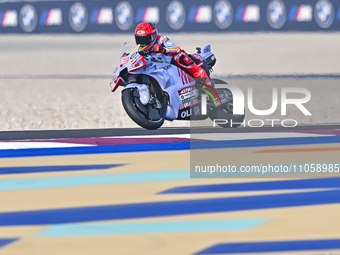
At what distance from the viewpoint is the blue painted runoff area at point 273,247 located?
4086mm

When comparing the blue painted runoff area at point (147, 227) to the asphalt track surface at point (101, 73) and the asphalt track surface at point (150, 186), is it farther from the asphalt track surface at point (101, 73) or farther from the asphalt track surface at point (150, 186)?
the asphalt track surface at point (101, 73)

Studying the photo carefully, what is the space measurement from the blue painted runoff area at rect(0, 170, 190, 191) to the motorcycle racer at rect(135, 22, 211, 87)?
2406mm

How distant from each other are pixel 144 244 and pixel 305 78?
11669 mm

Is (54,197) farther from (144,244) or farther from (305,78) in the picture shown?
(305,78)

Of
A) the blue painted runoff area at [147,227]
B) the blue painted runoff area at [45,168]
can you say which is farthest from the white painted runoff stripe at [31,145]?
the blue painted runoff area at [147,227]

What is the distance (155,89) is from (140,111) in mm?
360

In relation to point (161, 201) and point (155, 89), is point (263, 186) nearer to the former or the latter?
point (161, 201)

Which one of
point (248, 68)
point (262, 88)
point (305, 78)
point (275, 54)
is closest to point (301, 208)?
point (262, 88)

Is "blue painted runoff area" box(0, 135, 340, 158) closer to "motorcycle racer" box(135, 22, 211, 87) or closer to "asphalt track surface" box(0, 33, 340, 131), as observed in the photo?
"motorcycle racer" box(135, 22, 211, 87)

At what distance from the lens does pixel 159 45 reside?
26.6ft

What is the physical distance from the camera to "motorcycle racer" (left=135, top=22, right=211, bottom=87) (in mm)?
8039

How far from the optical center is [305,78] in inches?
601

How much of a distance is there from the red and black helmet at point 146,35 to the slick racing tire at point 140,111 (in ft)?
1.96

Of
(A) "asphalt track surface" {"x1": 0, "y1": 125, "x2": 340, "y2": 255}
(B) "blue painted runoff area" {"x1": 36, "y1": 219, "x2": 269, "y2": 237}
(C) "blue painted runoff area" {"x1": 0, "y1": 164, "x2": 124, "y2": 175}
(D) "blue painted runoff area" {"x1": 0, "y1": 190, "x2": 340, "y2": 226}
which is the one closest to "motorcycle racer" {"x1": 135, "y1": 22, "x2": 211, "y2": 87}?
(A) "asphalt track surface" {"x1": 0, "y1": 125, "x2": 340, "y2": 255}
